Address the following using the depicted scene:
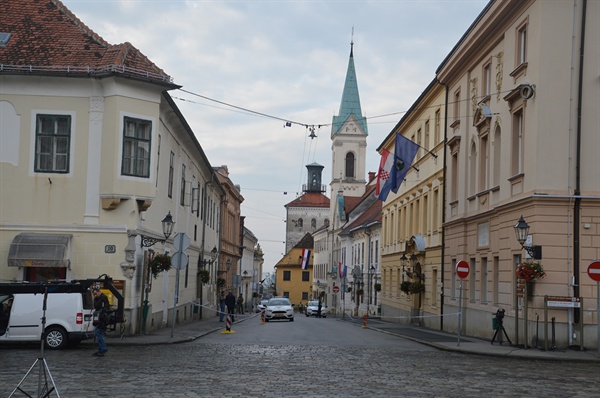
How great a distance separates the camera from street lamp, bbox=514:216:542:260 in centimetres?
2309

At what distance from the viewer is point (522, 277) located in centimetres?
2330

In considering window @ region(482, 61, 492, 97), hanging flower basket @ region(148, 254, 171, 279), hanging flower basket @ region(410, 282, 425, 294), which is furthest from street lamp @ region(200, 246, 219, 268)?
window @ region(482, 61, 492, 97)

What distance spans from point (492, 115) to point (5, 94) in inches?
655

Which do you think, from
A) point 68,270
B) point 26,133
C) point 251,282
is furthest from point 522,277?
point 251,282

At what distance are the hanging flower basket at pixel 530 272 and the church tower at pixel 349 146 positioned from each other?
7847 cm

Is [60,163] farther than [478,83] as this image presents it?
No

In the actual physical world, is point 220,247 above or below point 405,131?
below

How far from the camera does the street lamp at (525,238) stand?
2309cm

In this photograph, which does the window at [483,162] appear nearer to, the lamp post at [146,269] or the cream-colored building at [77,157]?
the lamp post at [146,269]

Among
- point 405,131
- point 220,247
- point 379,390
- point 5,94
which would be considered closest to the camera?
point 379,390

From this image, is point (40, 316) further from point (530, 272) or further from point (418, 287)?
point (418, 287)

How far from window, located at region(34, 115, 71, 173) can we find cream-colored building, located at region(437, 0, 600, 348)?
14.3 metres

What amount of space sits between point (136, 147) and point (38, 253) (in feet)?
14.6

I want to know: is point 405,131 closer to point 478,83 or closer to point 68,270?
point 478,83
